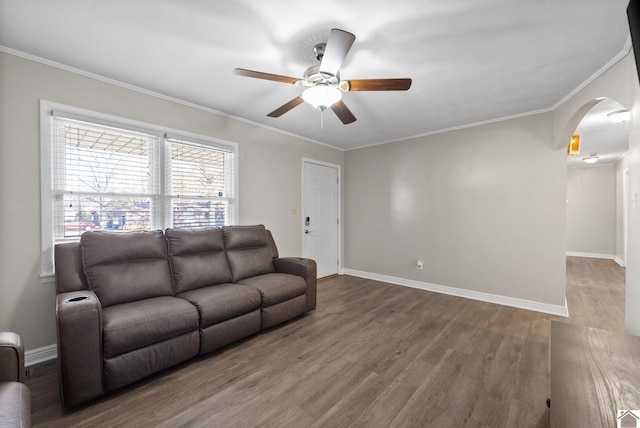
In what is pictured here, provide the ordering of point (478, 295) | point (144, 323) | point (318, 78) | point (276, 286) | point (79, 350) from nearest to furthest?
point (79, 350) → point (144, 323) → point (318, 78) → point (276, 286) → point (478, 295)

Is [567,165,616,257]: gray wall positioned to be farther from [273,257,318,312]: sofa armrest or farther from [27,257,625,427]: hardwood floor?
[273,257,318,312]: sofa armrest

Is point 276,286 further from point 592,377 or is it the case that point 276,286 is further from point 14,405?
point 592,377

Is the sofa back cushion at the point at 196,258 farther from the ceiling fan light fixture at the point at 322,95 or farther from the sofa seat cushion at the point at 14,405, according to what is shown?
the ceiling fan light fixture at the point at 322,95

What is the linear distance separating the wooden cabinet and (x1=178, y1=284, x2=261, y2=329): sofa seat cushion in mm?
2231

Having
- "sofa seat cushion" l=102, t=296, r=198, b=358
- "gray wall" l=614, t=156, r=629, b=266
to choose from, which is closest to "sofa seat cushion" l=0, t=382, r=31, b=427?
"sofa seat cushion" l=102, t=296, r=198, b=358

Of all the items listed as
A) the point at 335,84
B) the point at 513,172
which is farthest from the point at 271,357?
the point at 513,172

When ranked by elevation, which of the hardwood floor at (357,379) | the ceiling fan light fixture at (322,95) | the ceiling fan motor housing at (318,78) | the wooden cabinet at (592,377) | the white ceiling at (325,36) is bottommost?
the hardwood floor at (357,379)

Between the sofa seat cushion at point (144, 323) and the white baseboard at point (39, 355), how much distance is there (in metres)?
0.82

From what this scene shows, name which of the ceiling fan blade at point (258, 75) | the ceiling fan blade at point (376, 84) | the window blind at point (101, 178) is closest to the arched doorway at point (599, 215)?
the ceiling fan blade at point (376, 84)

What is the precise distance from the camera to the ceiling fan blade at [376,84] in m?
1.97

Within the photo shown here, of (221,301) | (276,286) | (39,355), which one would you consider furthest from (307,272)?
(39,355)

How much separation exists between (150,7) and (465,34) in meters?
2.16

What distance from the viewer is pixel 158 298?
2387mm

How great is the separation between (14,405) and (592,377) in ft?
7.93
